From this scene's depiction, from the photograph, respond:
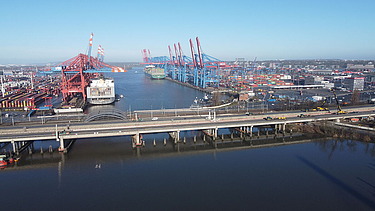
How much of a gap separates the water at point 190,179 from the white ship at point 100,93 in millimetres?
11010

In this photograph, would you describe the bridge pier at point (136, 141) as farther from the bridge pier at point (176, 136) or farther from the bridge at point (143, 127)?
the bridge pier at point (176, 136)

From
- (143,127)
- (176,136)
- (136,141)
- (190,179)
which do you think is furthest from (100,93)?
(190,179)

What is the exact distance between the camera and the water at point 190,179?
7.71 meters

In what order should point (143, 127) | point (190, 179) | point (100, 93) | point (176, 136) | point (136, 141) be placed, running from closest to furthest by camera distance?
point (190, 179), point (136, 141), point (176, 136), point (143, 127), point (100, 93)

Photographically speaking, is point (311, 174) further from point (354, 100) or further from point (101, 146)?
point (354, 100)

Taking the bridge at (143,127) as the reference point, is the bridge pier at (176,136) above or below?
below

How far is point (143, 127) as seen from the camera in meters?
13.0

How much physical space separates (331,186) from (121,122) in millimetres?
9423

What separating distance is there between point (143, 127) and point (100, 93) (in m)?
11.9

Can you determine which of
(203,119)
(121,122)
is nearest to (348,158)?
(203,119)

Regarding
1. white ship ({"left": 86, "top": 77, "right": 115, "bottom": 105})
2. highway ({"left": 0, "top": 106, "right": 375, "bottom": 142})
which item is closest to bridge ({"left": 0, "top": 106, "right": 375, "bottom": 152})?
highway ({"left": 0, "top": 106, "right": 375, "bottom": 142})

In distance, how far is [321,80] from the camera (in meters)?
35.2

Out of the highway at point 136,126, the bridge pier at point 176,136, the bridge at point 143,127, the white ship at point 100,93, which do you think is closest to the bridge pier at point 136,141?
the bridge at point 143,127

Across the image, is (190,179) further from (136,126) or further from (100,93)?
(100,93)
